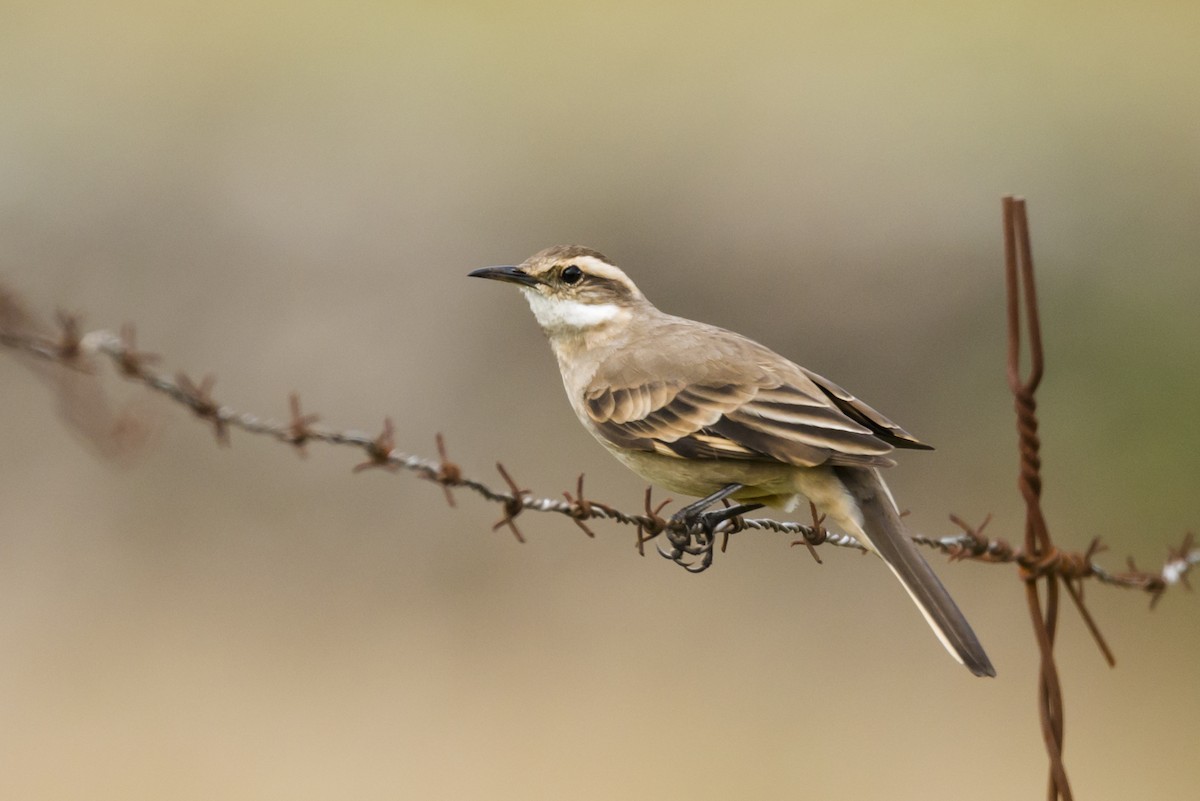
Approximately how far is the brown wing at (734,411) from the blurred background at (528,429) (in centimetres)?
448

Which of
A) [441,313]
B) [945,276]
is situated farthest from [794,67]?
[441,313]

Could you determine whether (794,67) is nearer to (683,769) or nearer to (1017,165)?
(1017,165)

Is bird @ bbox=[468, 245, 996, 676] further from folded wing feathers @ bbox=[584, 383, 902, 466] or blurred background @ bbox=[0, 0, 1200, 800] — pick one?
blurred background @ bbox=[0, 0, 1200, 800]

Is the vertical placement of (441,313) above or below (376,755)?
above

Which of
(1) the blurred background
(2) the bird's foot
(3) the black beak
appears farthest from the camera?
(1) the blurred background

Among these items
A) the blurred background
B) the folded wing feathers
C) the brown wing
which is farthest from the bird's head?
the blurred background

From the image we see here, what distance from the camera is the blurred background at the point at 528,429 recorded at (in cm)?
1045

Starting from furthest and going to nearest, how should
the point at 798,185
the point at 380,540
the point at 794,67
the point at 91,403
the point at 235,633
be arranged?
the point at 794,67 → the point at 798,185 → the point at 380,540 → the point at 235,633 → the point at 91,403

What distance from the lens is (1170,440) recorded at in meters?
12.8

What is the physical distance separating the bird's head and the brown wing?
0.49 metres

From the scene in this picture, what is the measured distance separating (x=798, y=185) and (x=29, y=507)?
7.89 meters

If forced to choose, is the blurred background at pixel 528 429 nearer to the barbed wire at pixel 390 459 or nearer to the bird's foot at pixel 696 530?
the bird's foot at pixel 696 530

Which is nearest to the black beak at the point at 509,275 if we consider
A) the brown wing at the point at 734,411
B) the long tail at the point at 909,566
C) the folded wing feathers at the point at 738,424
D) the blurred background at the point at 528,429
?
the brown wing at the point at 734,411

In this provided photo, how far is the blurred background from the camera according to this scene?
1045cm
